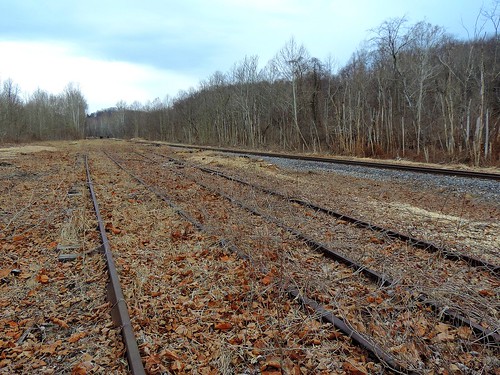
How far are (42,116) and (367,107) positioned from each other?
277 feet

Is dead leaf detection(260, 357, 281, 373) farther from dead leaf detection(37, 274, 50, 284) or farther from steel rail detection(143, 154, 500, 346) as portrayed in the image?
dead leaf detection(37, 274, 50, 284)

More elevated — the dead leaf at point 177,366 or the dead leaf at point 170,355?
the dead leaf at point 170,355

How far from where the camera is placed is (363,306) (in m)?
3.87

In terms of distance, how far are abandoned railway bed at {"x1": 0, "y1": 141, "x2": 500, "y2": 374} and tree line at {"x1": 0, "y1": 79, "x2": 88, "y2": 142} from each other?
6469 centimetres

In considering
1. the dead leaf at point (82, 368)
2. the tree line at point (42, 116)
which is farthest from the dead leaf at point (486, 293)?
the tree line at point (42, 116)

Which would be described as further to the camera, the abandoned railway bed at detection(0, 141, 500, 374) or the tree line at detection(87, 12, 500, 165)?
the tree line at detection(87, 12, 500, 165)

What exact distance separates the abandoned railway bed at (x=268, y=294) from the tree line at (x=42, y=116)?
64694 millimetres

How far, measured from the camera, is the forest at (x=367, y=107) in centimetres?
2434

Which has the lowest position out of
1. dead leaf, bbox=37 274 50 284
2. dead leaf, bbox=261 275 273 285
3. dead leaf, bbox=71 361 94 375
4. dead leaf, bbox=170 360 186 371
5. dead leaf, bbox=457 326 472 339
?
dead leaf, bbox=170 360 186 371

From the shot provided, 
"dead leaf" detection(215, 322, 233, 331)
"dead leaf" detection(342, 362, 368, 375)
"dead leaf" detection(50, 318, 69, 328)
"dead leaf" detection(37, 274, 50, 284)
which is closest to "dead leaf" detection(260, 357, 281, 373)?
"dead leaf" detection(342, 362, 368, 375)

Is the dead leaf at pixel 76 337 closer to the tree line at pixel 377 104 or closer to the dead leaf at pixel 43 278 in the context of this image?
the dead leaf at pixel 43 278

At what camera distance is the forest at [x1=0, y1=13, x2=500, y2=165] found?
958 inches

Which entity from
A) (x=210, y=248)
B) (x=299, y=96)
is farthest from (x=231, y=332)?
(x=299, y=96)

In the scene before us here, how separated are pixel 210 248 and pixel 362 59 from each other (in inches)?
1665
